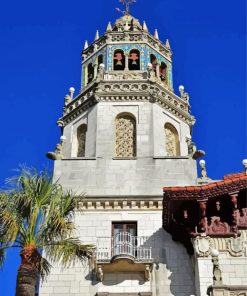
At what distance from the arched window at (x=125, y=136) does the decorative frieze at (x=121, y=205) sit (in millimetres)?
3001

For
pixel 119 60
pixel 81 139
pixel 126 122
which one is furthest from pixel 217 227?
pixel 119 60

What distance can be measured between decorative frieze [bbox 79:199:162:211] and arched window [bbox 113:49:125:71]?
28.9 ft

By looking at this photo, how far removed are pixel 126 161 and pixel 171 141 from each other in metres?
3.44

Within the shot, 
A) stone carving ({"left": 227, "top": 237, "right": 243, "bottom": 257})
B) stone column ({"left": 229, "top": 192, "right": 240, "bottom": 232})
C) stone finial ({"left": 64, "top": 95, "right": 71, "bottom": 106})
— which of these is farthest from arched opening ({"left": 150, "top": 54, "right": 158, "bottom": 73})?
stone carving ({"left": 227, "top": 237, "right": 243, "bottom": 257})

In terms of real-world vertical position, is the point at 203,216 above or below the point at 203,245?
above

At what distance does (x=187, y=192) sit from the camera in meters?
20.2

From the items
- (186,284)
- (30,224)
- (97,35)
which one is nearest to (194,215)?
(186,284)

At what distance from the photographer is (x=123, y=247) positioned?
22.1 metres

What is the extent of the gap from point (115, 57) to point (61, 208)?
1415cm

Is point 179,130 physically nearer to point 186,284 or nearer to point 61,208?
point 186,284

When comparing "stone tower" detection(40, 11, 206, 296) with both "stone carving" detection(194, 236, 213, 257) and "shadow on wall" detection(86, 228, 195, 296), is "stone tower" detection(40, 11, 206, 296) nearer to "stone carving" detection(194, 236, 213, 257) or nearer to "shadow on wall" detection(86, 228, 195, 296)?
"shadow on wall" detection(86, 228, 195, 296)

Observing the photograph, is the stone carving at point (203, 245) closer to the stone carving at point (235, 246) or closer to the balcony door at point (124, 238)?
the stone carving at point (235, 246)

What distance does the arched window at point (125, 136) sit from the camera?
2605cm

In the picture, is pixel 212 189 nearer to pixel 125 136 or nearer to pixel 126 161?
pixel 126 161
